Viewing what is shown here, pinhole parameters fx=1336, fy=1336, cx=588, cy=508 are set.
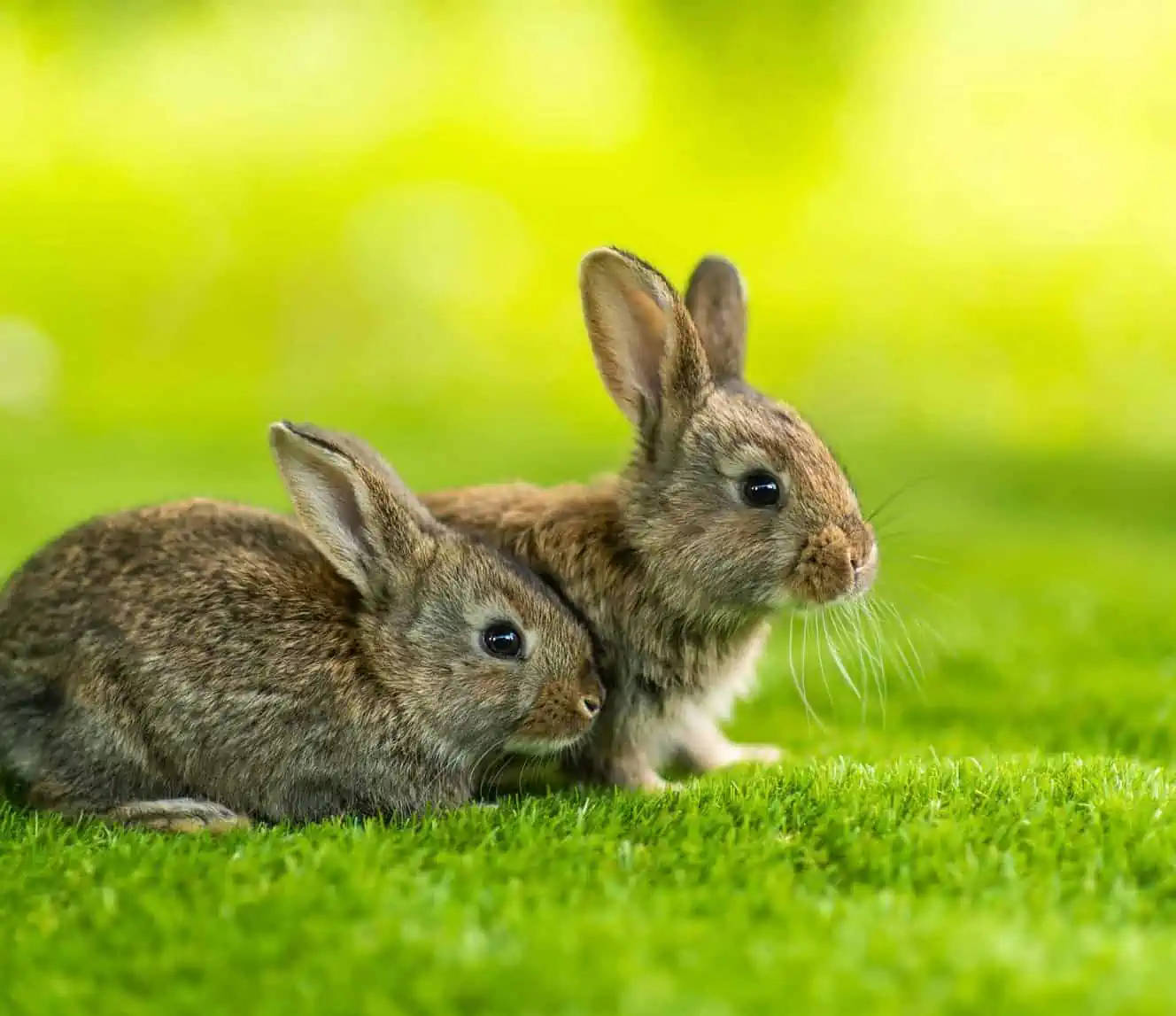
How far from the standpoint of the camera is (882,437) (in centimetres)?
1194

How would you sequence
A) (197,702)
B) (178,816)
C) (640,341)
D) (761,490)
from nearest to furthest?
(178,816), (197,702), (761,490), (640,341)

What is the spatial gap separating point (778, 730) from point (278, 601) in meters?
2.50

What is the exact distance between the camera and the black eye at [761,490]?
4.38 metres

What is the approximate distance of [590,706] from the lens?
14.2 feet

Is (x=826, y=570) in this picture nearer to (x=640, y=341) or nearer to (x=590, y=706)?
(x=590, y=706)

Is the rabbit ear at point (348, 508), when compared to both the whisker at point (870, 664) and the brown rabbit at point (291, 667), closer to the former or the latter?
the brown rabbit at point (291, 667)

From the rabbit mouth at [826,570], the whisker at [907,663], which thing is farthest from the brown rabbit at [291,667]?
the whisker at [907,663]

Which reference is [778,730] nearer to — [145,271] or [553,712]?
[553,712]

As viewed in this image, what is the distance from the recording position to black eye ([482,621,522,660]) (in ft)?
14.1

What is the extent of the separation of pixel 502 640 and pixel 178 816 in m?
1.12

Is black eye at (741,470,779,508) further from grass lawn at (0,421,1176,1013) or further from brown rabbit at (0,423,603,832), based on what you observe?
grass lawn at (0,421,1176,1013)

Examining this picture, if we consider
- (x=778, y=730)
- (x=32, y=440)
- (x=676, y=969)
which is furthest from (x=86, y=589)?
(x=32, y=440)

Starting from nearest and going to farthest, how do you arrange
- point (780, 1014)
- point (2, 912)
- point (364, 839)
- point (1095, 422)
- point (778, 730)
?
point (780, 1014) → point (2, 912) → point (364, 839) → point (778, 730) → point (1095, 422)

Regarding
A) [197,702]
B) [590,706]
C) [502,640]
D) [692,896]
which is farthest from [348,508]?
[692,896]
